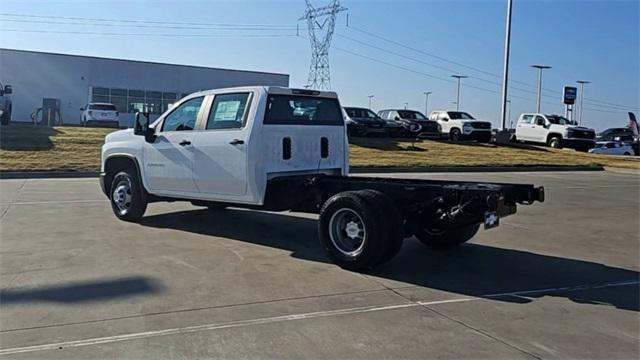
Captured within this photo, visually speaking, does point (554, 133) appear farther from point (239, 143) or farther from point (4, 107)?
point (239, 143)

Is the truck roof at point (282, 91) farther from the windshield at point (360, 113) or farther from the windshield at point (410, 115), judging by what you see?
the windshield at point (410, 115)

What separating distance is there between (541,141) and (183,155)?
3184cm

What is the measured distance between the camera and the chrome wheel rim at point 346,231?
22.2ft

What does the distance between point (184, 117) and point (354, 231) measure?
349cm

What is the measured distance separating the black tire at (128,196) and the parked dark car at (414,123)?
25438 millimetres

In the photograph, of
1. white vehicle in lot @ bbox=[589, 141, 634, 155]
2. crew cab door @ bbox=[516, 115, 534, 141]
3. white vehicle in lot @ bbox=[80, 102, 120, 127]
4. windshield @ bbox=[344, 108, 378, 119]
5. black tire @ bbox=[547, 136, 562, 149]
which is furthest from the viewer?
white vehicle in lot @ bbox=[80, 102, 120, 127]

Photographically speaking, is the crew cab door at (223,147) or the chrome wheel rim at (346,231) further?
the crew cab door at (223,147)

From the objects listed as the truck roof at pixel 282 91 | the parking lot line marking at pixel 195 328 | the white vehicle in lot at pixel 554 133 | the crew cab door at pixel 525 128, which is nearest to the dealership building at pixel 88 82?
the crew cab door at pixel 525 128

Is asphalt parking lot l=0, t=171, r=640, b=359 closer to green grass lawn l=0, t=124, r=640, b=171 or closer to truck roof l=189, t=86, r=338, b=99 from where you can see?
truck roof l=189, t=86, r=338, b=99

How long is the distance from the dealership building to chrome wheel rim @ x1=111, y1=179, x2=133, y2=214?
4007 cm

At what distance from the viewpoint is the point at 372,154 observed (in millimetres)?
24781

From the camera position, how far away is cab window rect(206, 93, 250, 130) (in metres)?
8.06

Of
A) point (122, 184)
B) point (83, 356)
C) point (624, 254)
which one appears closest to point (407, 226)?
point (624, 254)

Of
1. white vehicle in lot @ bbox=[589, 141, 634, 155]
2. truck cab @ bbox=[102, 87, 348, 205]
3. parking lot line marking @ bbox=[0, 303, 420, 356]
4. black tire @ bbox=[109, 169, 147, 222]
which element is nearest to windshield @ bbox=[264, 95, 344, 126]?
truck cab @ bbox=[102, 87, 348, 205]
